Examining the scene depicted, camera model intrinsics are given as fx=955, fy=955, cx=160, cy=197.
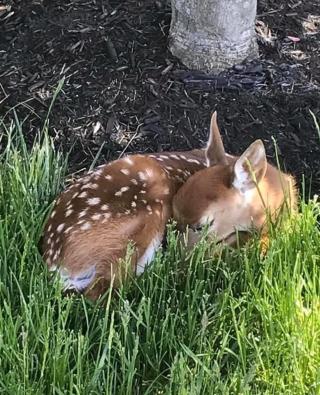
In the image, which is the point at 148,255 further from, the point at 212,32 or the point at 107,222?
the point at 212,32

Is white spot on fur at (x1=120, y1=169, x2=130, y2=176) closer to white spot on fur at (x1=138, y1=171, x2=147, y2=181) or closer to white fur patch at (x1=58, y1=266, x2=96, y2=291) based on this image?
white spot on fur at (x1=138, y1=171, x2=147, y2=181)

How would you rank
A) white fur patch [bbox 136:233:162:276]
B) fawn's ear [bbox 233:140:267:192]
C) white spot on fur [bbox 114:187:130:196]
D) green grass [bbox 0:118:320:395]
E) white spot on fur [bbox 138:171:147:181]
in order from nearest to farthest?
green grass [bbox 0:118:320:395]
fawn's ear [bbox 233:140:267:192]
white fur patch [bbox 136:233:162:276]
white spot on fur [bbox 114:187:130:196]
white spot on fur [bbox 138:171:147:181]

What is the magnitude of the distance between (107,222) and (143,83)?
5.62 feet

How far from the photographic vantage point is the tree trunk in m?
5.69

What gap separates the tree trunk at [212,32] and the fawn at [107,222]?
55.2 inches

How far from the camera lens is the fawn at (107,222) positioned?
13.8 ft

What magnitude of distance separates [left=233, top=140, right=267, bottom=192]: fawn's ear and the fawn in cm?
25

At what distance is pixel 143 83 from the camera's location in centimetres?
577

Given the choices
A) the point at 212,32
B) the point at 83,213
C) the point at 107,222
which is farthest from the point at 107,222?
the point at 212,32

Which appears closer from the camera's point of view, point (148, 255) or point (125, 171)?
point (148, 255)

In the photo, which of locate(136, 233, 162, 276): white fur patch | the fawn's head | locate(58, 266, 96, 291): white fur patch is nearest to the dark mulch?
the fawn's head

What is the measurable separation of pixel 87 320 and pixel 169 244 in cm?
55

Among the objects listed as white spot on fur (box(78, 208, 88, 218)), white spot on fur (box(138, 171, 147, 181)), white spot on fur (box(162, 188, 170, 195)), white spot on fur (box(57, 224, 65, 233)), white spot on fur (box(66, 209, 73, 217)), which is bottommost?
white spot on fur (box(57, 224, 65, 233))

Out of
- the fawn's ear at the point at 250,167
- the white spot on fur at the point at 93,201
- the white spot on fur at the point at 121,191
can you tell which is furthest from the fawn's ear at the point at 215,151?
the white spot on fur at the point at 93,201
